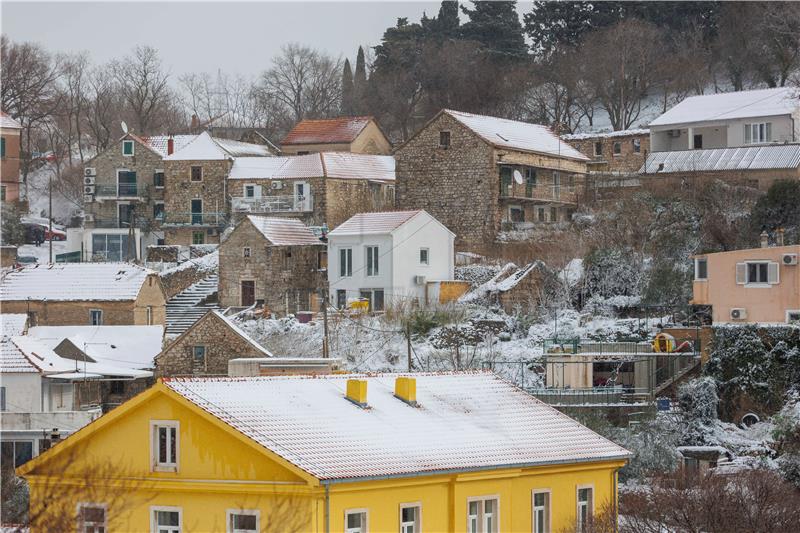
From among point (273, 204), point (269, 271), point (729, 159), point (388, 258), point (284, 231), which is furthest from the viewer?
point (273, 204)

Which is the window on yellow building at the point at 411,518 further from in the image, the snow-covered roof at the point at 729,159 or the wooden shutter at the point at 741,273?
the snow-covered roof at the point at 729,159

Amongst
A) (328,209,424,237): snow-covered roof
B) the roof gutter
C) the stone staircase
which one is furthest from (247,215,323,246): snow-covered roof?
the roof gutter

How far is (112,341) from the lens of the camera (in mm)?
50969

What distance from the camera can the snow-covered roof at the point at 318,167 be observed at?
60.0m

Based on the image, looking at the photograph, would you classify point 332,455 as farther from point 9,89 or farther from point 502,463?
point 9,89

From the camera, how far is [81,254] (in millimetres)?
62812

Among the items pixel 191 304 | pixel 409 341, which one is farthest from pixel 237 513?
pixel 191 304

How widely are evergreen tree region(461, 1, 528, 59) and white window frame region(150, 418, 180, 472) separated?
5988 cm

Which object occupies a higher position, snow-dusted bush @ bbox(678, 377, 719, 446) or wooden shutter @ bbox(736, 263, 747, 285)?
wooden shutter @ bbox(736, 263, 747, 285)

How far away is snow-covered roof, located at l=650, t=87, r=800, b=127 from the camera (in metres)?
60.8

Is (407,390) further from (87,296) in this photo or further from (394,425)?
(87,296)

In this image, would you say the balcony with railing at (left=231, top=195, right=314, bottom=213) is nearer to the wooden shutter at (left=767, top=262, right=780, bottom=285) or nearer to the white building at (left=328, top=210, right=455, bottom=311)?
the white building at (left=328, top=210, right=455, bottom=311)

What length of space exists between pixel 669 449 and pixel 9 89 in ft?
156

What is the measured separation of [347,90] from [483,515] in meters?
61.1
